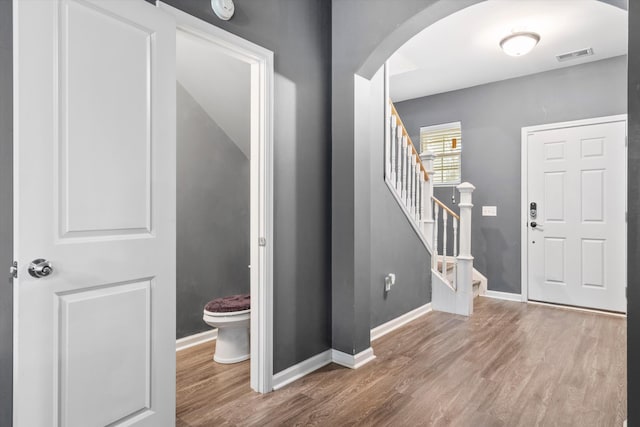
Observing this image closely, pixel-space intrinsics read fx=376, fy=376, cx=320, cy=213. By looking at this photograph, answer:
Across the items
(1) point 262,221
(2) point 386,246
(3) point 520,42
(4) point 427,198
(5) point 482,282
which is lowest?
(5) point 482,282

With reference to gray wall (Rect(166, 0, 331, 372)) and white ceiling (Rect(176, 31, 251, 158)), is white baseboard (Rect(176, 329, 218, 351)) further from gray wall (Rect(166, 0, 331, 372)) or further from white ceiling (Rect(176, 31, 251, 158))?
white ceiling (Rect(176, 31, 251, 158))

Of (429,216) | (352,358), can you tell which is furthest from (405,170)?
(352,358)

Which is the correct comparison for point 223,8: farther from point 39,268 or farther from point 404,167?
point 404,167

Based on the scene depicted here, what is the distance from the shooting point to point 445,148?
5.30 metres

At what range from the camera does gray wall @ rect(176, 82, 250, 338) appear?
306 cm

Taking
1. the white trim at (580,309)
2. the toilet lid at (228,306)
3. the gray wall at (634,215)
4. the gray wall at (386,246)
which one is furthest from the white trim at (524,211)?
the toilet lid at (228,306)

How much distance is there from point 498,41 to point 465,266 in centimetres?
230

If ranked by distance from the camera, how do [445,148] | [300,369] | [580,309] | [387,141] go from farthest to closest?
[445,148]
[580,309]
[387,141]
[300,369]

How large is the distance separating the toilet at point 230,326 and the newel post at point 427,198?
2.24 metres

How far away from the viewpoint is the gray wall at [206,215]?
3059 millimetres

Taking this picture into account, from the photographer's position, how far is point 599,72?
416 cm

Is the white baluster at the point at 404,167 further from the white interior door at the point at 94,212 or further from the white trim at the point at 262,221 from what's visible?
the white interior door at the point at 94,212

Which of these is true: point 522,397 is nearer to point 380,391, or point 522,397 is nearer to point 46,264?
point 380,391

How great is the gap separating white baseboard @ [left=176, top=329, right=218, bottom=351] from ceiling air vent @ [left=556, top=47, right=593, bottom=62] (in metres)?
4.53
